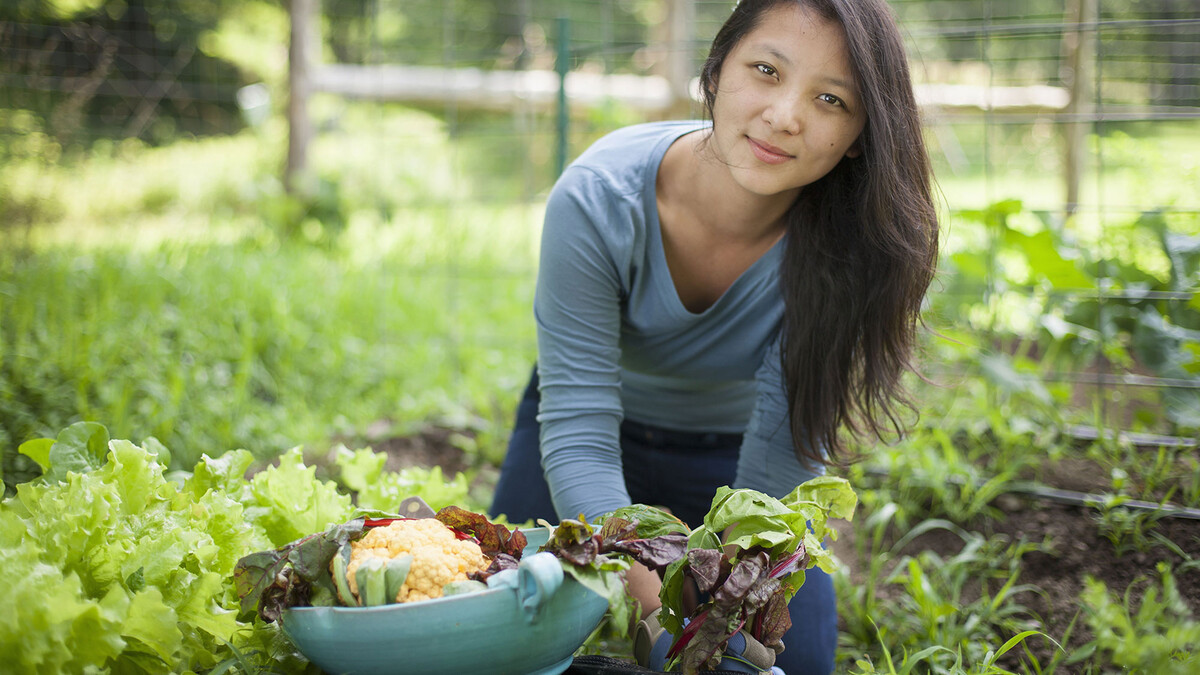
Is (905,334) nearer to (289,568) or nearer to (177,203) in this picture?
(289,568)

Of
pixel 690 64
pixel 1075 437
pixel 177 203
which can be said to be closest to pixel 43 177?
pixel 177 203

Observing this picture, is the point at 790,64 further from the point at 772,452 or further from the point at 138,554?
the point at 138,554

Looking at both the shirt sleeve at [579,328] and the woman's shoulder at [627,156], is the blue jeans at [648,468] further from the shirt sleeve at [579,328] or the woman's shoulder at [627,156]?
the woman's shoulder at [627,156]

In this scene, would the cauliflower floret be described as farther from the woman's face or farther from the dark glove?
the woman's face

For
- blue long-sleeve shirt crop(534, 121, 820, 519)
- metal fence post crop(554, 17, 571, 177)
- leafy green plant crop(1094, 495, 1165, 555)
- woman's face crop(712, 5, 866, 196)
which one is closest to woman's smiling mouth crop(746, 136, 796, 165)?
woman's face crop(712, 5, 866, 196)

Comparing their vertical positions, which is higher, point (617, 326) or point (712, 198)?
point (712, 198)

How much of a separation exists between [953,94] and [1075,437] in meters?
2.92

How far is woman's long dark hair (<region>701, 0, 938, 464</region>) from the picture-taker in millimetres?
1420

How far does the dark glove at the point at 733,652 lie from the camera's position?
3.55 feet

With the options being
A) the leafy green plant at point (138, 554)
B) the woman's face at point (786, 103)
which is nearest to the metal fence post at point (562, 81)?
the woman's face at point (786, 103)

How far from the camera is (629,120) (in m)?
4.62

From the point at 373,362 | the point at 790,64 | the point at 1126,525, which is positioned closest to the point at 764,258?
the point at 790,64

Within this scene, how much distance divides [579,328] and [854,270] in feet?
1.63

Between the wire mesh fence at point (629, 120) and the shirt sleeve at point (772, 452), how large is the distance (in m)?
0.42
